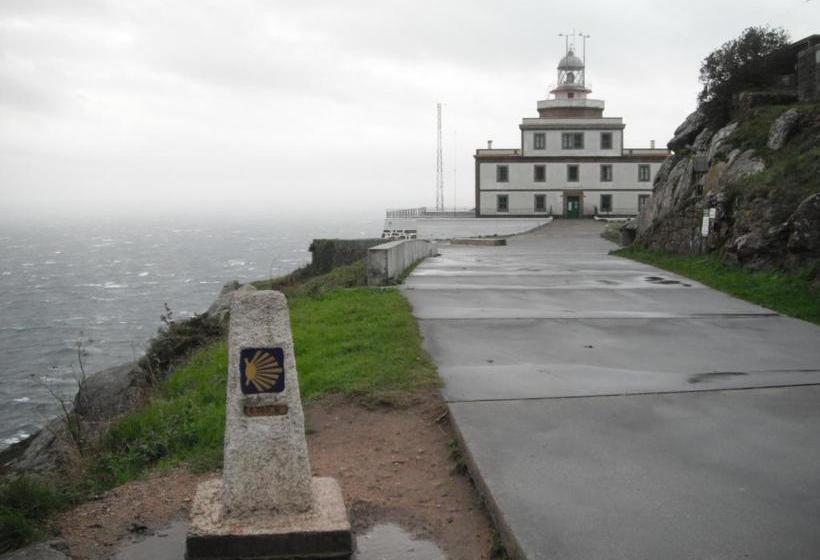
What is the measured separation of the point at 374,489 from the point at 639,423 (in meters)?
2.34

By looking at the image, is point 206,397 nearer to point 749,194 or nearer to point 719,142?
point 749,194

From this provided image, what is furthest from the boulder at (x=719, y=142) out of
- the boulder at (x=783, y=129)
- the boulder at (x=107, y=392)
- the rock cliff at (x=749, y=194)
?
the boulder at (x=107, y=392)

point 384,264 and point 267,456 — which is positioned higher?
point 384,264

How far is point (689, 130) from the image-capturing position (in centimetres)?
2755

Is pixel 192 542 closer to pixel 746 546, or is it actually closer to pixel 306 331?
pixel 746 546

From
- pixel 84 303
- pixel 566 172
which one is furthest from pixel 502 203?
pixel 84 303

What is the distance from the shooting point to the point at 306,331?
34.7ft

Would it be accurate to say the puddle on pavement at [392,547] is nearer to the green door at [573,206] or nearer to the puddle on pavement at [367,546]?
the puddle on pavement at [367,546]

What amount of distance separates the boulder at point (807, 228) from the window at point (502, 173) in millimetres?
49978

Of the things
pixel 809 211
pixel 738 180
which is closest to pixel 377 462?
pixel 809 211

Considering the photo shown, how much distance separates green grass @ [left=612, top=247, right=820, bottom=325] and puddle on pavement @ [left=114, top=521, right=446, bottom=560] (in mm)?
8882

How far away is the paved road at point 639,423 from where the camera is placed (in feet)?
15.1

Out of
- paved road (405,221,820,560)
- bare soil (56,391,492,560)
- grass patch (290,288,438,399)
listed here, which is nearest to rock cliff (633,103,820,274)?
paved road (405,221,820,560)

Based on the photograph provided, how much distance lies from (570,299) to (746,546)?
33.0 ft
